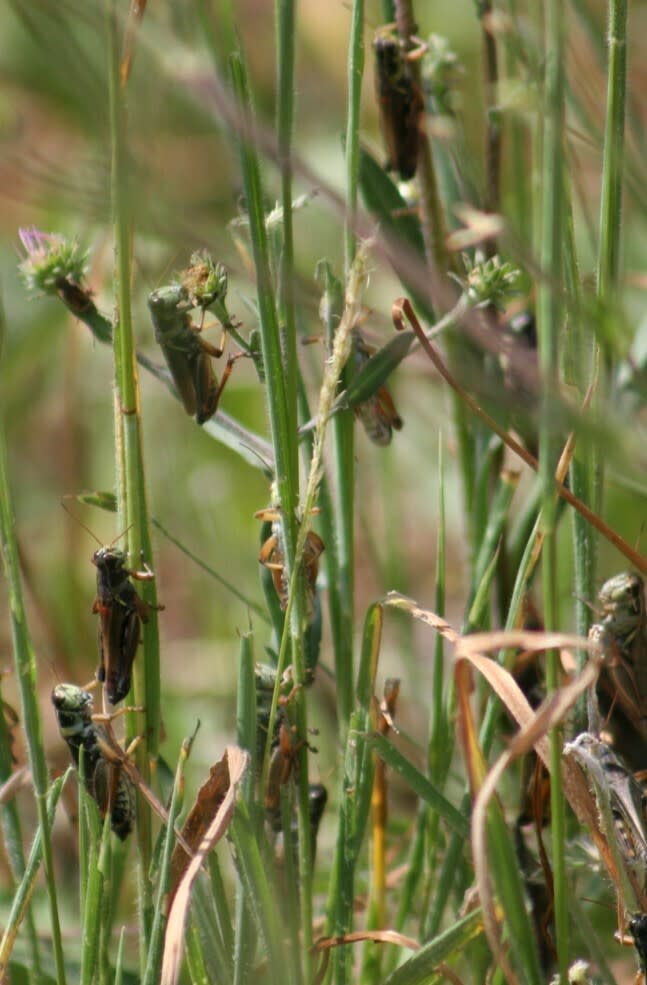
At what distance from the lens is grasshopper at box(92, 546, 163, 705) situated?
2.57ft

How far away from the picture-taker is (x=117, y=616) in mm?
790

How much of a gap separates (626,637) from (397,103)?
0.47 m

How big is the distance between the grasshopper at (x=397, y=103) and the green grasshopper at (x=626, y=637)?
388 mm

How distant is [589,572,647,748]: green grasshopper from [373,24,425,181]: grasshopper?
15.3 inches

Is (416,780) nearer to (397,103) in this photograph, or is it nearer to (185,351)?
(185,351)

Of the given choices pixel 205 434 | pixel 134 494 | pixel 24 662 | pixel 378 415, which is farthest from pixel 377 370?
pixel 205 434

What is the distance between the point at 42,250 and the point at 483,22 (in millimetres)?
425

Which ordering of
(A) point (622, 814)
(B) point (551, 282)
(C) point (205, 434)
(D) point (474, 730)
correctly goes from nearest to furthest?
(B) point (551, 282)
(D) point (474, 730)
(A) point (622, 814)
(C) point (205, 434)

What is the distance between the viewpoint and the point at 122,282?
73cm

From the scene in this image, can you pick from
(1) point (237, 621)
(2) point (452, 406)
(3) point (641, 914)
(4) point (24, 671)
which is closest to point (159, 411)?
(1) point (237, 621)

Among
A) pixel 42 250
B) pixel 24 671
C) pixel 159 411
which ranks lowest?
pixel 24 671

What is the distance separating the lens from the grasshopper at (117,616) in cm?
78

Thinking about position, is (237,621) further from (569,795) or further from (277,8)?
(277,8)

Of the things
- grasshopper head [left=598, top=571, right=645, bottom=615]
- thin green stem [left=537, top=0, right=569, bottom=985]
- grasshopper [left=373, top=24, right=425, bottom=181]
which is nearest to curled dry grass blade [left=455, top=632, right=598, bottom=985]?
thin green stem [left=537, top=0, right=569, bottom=985]
